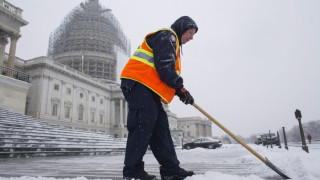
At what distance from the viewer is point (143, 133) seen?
2.45 metres

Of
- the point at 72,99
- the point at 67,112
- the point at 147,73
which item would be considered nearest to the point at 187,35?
the point at 147,73

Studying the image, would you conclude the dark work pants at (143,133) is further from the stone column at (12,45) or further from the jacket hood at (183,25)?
the stone column at (12,45)

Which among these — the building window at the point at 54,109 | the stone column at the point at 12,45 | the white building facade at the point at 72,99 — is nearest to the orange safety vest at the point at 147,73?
the stone column at the point at 12,45

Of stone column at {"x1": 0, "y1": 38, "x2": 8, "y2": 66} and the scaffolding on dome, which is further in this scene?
the scaffolding on dome

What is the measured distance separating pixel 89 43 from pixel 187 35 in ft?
198

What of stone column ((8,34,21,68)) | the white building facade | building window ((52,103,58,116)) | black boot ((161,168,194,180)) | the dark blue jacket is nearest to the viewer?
black boot ((161,168,194,180))

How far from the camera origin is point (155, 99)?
104 inches

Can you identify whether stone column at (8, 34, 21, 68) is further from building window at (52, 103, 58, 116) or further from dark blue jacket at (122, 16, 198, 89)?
dark blue jacket at (122, 16, 198, 89)

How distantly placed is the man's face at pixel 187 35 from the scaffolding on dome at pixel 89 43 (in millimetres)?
55356

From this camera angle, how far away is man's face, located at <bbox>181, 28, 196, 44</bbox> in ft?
9.86

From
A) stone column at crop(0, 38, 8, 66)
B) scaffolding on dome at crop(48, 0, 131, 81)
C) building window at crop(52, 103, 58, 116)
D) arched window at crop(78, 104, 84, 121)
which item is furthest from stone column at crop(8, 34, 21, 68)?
scaffolding on dome at crop(48, 0, 131, 81)

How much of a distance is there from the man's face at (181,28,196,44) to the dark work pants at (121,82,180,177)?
950mm

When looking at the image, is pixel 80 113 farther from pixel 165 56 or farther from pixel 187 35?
pixel 165 56

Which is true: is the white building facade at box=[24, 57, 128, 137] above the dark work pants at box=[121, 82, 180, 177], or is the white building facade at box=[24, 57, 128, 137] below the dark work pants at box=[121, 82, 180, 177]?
above
